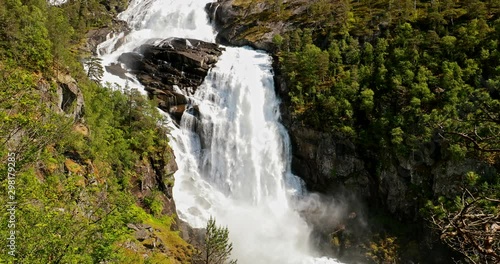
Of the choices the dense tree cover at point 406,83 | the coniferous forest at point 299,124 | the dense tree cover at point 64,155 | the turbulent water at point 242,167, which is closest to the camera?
A: the dense tree cover at point 64,155

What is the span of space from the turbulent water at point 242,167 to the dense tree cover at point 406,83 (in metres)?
4.45

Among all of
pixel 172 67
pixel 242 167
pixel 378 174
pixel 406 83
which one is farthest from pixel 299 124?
pixel 172 67

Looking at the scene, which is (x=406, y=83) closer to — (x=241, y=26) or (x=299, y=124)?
(x=299, y=124)

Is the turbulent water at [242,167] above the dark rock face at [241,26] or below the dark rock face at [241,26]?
below

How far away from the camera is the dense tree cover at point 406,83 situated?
32344 mm

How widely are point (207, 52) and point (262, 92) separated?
11537mm

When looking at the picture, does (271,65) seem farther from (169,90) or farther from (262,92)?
(169,90)

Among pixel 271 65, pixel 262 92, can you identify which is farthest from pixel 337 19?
pixel 262 92

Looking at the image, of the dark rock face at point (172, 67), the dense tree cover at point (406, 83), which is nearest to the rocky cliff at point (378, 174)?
the dense tree cover at point (406, 83)

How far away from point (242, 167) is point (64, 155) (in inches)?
774

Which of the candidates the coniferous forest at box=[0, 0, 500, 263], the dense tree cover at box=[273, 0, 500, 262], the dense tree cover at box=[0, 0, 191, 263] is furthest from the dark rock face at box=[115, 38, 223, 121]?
the dense tree cover at box=[273, 0, 500, 262]

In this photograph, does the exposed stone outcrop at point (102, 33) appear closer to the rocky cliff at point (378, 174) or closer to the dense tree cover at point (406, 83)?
the dense tree cover at point (406, 83)

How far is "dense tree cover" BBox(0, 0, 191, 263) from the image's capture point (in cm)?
912

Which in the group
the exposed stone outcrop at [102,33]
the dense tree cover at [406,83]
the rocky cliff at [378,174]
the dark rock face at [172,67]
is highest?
the exposed stone outcrop at [102,33]
